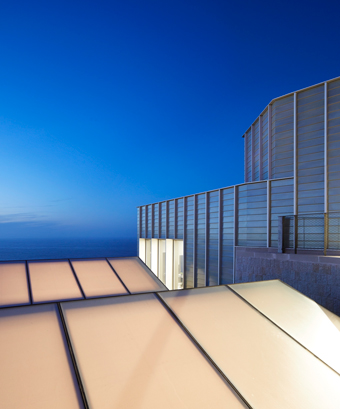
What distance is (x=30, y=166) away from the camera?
131750mm

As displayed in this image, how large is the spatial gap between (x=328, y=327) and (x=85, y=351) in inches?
217

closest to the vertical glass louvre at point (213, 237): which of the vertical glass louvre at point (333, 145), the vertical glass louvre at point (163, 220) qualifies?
the vertical glass louvre at point (333, 145)

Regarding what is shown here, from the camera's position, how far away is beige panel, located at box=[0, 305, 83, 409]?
2918 millimetres

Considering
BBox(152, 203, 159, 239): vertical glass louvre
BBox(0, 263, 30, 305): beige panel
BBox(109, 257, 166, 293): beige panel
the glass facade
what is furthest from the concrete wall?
BBox(152, 203, 159, 239): vertical glass louvre

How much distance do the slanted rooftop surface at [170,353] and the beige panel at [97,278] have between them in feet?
16.7

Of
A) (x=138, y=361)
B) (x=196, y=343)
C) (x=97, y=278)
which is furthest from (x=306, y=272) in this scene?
(x=138, y=361)

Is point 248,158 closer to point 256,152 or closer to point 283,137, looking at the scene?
point 256,152

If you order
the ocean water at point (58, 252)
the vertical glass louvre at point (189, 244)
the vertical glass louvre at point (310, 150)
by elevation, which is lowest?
the ocean water at point (58, 252)

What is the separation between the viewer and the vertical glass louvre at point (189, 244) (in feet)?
73.2

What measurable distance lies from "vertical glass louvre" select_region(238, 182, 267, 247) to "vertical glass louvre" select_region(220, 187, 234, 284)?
723mm

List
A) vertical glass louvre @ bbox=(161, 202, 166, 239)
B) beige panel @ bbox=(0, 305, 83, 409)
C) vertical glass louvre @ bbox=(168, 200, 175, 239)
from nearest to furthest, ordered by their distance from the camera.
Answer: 1. beige panel @ bbox=(0, 305, 83, 409)
2. vertical glass louvre @ bbox=(168, 200, 175, 239)
3. vertical glass louvre @ bbox=(161, 202, 166, 239)

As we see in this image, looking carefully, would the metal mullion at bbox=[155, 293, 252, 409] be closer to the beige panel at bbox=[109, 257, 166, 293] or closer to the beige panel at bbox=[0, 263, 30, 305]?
the beige panel at bbox=[109, 257, 166, 293]

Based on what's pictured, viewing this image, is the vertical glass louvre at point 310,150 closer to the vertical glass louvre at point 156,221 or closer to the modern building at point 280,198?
the modern building at point 280,198

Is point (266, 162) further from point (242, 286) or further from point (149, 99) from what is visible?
point (149, 99)
